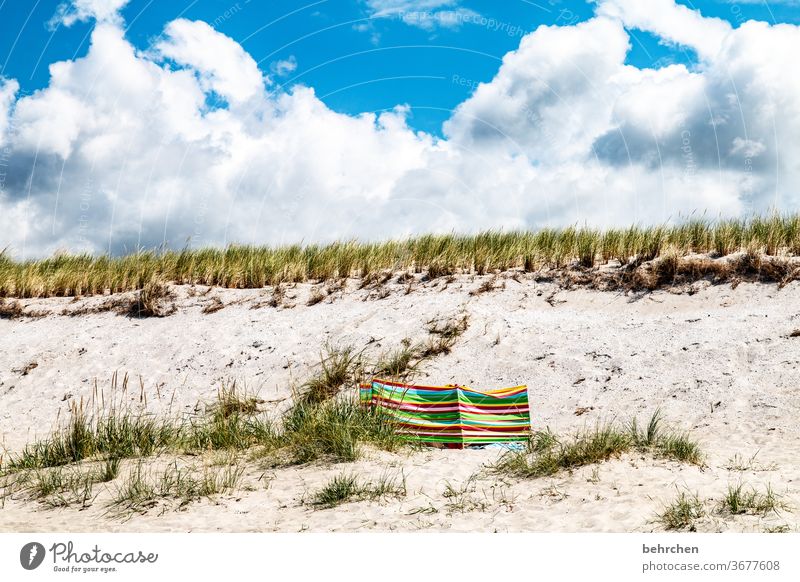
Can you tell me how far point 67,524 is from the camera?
5.18 metres

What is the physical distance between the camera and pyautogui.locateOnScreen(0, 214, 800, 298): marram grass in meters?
11.0

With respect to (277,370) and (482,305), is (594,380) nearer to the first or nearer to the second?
(482,305)

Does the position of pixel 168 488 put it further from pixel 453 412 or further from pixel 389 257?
pixel 389 257

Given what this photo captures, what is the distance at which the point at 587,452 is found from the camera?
6027mm

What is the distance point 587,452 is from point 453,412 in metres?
1.67

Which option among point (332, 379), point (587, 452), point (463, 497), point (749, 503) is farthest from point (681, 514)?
point (332, 379)

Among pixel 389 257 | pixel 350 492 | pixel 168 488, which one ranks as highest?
pixel 389 257

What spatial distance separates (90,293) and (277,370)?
19.7 feet

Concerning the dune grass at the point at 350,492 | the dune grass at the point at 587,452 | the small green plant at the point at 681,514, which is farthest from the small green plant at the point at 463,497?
the small green plant at the point at 681,514

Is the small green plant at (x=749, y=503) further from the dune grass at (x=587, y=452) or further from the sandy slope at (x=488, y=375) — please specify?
the dune grass at (x=587, y=452)

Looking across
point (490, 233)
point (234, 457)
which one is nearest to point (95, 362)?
point (234, 457)

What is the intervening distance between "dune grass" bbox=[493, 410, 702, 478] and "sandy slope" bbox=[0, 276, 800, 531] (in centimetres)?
14

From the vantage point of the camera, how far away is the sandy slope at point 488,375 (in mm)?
5117
